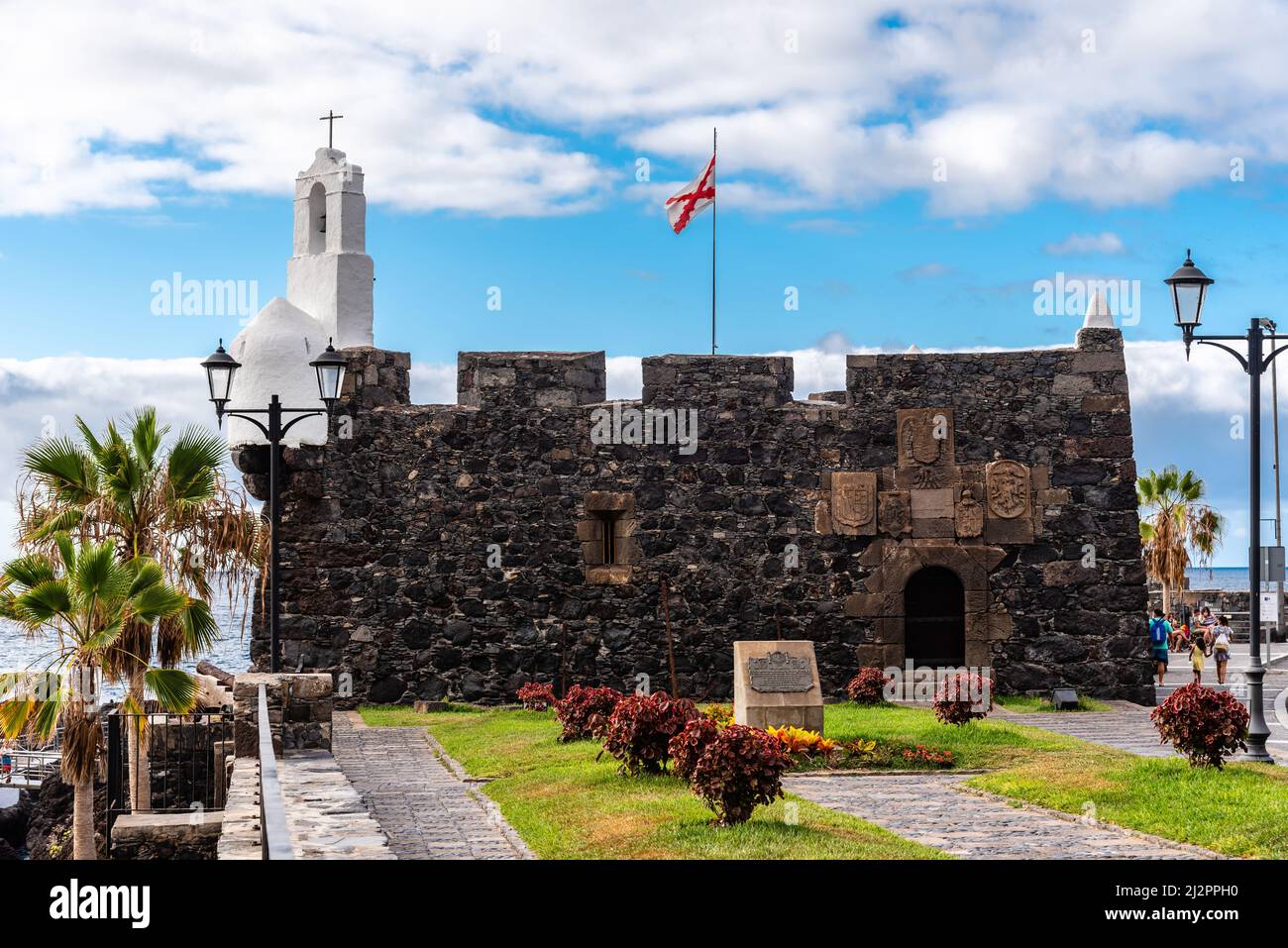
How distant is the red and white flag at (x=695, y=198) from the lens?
72.0 ft

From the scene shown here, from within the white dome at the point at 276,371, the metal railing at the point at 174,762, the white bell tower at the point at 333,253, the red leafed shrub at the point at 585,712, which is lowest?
the metal railing at the point at 174,762

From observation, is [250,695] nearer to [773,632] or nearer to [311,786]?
[311,786]

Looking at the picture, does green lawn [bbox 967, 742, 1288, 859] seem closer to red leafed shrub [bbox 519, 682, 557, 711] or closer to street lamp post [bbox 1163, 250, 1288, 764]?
street lamp post [bbox 1163, 250, 1288, 764]

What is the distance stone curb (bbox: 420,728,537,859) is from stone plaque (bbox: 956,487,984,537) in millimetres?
7821

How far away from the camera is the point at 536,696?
20.4 meters

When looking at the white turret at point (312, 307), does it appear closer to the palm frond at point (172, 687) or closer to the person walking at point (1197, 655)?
the palm frond at point (172, 687)

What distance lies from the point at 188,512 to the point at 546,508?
5172 millimetres

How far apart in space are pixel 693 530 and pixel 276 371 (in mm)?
6111

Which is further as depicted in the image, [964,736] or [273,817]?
[964,736]

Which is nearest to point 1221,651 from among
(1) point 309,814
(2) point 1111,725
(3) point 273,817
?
(2) point 1111,725

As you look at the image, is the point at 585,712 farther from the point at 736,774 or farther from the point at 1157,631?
the point at 1157,631

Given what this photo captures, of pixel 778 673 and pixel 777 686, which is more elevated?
pixel 778 673

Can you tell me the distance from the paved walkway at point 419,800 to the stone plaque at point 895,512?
7.02m

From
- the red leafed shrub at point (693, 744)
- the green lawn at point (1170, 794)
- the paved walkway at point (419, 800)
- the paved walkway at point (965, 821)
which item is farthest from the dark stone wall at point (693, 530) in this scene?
the red leafed shrub at point (693, 744)
